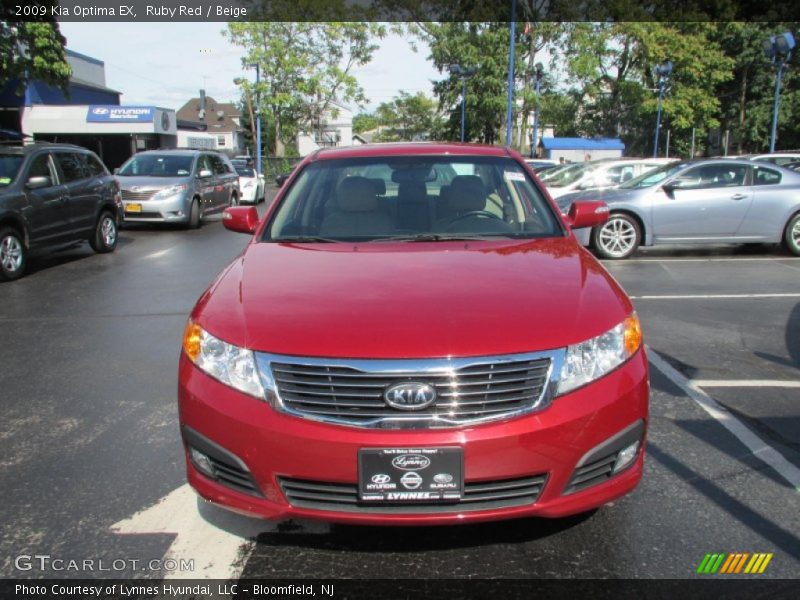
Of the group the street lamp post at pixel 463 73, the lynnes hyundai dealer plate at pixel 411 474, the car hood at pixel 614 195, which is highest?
the street lamp post at pixel 463 73

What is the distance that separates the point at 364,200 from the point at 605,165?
40.9ft

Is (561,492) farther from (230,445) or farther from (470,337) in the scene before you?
(230,445)

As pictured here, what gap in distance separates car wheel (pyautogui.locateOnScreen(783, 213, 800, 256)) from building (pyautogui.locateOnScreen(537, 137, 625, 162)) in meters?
37.4

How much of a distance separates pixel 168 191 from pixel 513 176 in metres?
12.3

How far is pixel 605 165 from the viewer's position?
15289mm

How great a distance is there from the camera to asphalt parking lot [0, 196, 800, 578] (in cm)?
272

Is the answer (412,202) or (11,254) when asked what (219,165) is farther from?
(412,202)

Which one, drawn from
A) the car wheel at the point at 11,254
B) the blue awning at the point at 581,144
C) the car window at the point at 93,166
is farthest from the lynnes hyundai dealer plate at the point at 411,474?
the blue awning at the point at 581,144

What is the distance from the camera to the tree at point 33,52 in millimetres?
20453

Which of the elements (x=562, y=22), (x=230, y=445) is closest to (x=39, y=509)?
(x=230, y=445)

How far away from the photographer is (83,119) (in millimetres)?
35875

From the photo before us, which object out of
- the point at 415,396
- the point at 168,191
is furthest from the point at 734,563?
the point at 168,191

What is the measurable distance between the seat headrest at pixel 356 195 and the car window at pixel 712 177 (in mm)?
7917

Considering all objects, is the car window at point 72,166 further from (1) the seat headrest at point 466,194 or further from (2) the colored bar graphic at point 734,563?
(2) the colored bar graphic at point 734,563
